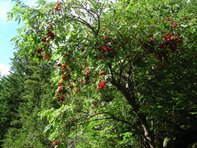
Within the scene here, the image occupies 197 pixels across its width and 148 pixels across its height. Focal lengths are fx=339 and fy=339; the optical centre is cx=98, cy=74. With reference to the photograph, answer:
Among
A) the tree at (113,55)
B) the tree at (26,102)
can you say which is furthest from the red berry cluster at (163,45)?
the tree at (26,102)

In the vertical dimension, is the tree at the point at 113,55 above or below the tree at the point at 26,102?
below

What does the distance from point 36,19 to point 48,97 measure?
2489cm

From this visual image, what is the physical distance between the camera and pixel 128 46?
879 centimetres

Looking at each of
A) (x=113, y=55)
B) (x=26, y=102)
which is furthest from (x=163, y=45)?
(x=26, y=102)

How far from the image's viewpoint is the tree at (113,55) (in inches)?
320

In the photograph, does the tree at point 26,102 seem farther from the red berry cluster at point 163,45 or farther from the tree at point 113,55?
the red berry cluster at point 163,45

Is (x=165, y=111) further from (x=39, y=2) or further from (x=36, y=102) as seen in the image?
(x=36, y=102)

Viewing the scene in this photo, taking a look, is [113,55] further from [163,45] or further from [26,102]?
[26,102]

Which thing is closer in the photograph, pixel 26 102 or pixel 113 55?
pixel 113 55

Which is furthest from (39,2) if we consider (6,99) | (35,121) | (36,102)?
(6,99)

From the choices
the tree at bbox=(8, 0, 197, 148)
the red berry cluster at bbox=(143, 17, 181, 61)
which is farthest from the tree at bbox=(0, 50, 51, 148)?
the red berry cluster at bbox=(143, 17, 181, 61)

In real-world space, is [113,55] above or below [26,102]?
below

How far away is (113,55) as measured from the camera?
798 centimetres

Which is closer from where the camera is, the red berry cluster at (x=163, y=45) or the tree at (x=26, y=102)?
the red berry cluster at (x=163, y=45)
